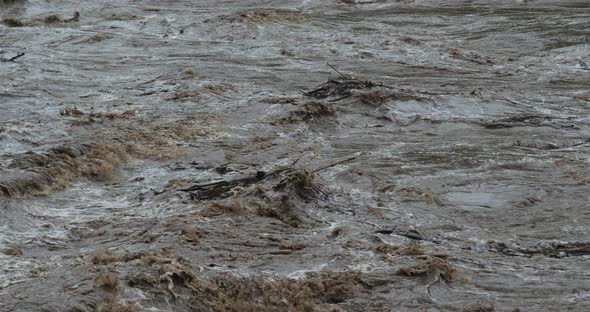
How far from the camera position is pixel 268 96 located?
10.7 meters

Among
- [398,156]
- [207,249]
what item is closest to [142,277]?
[207,249]

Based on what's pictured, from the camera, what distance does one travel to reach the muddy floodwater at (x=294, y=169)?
5562mm

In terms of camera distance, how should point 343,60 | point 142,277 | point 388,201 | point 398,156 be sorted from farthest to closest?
point 343,60 → point 398,156 → point 388,201 → point 142,277

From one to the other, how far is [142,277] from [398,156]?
3893mm

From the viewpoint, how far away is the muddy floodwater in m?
5.56

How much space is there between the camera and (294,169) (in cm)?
736

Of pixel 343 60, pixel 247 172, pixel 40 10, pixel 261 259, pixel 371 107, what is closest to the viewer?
pixel 261 259

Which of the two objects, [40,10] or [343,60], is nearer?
[343,60]

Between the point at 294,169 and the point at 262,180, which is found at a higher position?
the point at 294,169

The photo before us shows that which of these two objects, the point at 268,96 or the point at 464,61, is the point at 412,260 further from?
the point at 464,61

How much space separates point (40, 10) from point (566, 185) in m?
12.4

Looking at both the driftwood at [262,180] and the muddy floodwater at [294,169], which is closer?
the muddy floodwater at [294,169]

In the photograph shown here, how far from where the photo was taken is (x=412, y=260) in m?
6.01

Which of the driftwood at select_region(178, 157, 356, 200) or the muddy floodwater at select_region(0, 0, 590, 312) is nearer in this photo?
the muddy floodwater at select_region(0, 0, 590, 312)
